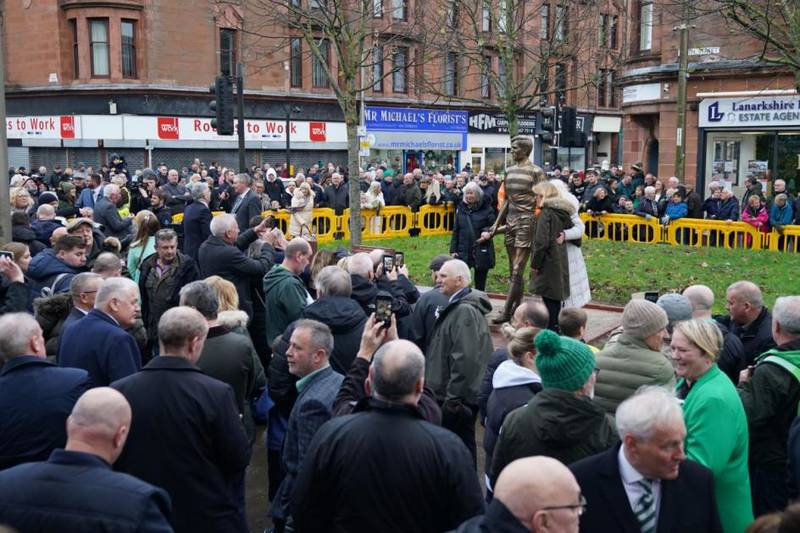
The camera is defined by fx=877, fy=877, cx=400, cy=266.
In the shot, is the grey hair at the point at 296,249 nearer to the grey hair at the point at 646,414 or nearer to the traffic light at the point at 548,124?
the grey hair at the point at 646,414

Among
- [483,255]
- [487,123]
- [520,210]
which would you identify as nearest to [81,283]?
[520,210]

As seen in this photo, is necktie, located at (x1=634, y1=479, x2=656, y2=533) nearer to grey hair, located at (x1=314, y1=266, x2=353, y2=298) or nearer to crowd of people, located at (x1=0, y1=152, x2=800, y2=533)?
crowd of people, located at (x1=0, y1=152, x2=800, y2=533)

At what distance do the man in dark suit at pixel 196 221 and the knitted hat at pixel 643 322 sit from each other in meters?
6.82

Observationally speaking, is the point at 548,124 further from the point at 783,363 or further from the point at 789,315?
the point at 783,363

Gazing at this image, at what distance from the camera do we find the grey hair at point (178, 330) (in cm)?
457

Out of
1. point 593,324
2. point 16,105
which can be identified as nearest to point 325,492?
point 593,324

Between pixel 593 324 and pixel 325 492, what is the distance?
8.28 m

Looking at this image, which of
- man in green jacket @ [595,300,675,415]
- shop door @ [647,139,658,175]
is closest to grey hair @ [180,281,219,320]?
man in green jacket @ [595,300,675,415]

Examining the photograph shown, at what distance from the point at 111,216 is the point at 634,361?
8.81 metres

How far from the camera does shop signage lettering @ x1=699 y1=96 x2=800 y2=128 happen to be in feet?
79.7

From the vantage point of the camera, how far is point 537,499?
9.32 ft

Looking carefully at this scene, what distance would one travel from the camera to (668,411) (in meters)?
3.61

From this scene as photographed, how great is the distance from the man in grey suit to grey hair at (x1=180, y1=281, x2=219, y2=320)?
805 millimetres

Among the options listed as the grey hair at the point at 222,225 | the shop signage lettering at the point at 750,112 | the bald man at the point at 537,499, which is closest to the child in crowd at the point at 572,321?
the bald man at the point at 537,499
